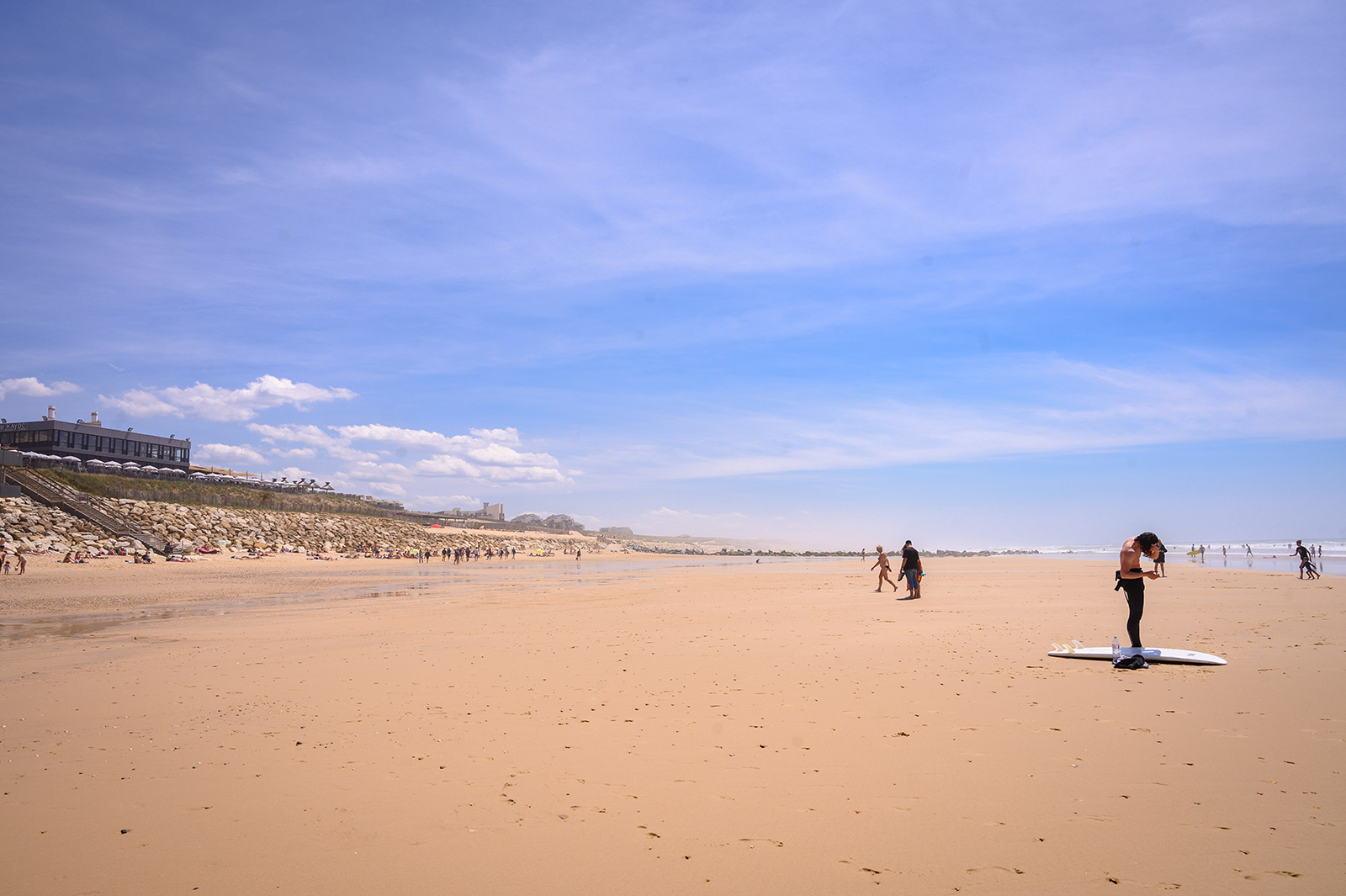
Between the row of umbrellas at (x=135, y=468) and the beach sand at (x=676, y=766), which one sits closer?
the beach sand at (x=676, y=766)

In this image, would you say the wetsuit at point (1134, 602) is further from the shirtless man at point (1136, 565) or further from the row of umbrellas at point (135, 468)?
the row of umbrellas at point (135, 468)

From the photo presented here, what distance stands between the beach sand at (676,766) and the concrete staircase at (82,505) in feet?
124

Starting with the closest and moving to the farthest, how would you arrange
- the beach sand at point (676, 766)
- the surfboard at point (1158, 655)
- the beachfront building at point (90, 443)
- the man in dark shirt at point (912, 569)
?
the beach sand at point (676, 766), the surfboard at point (1158, 655), the man in dark shirt at point (912, 569), the beachfront building at point (90, 443)

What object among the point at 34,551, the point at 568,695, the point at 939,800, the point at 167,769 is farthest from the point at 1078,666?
the point at 34,551

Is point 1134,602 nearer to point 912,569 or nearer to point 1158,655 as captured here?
point 1158,655

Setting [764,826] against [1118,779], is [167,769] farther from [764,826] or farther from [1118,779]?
[1118,779]

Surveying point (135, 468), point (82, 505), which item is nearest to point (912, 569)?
point (82, 505)

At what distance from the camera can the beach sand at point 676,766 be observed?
12.9ft

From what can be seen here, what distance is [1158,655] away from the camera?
930 centimetres

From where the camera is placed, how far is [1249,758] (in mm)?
5465

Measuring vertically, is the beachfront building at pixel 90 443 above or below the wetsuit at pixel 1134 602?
above

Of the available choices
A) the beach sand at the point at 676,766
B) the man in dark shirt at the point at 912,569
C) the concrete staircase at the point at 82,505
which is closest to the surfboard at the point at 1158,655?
the beach sand at the point at 676,766

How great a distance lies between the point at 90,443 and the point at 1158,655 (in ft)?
326

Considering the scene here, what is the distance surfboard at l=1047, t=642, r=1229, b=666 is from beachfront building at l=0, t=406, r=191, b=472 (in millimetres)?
89632
